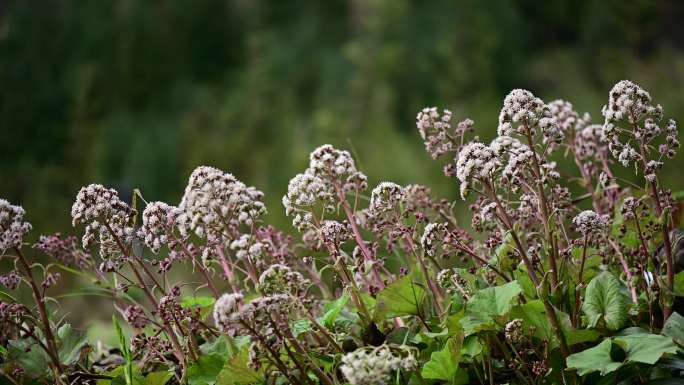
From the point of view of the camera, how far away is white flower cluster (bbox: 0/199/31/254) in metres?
1.02

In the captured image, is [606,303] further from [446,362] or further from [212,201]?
[212,201]

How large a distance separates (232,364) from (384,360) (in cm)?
24

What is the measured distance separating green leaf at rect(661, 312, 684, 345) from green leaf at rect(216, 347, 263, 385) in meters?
0.57

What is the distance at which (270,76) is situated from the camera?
11953mm

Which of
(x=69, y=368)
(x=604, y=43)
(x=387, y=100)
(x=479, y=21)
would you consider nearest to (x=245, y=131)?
(x=387, y=100)

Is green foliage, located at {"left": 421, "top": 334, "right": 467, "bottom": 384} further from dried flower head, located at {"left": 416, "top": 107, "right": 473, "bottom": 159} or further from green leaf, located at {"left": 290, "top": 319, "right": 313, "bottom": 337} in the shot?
dried flower head, located at {"left": 416, "top": 107, "right": 473, "bottom": 159}

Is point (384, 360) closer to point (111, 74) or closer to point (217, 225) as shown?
point (217, 225)

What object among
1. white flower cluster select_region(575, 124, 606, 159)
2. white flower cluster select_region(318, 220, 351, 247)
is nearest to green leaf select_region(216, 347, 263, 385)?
white flower cluster select_region(318, 220, 351, 247)

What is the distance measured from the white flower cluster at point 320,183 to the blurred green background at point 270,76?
25.2 feet

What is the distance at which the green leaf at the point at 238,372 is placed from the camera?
0.96m

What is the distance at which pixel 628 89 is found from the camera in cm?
102

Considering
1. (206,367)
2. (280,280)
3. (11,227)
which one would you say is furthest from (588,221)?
(11,227)

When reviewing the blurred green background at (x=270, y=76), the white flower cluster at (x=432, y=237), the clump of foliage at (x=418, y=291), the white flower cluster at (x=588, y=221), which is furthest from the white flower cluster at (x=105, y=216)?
the blurred green background at (x=270, y=76)

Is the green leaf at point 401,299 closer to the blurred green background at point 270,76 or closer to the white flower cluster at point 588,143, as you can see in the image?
the white flower cluster at point 588,143
